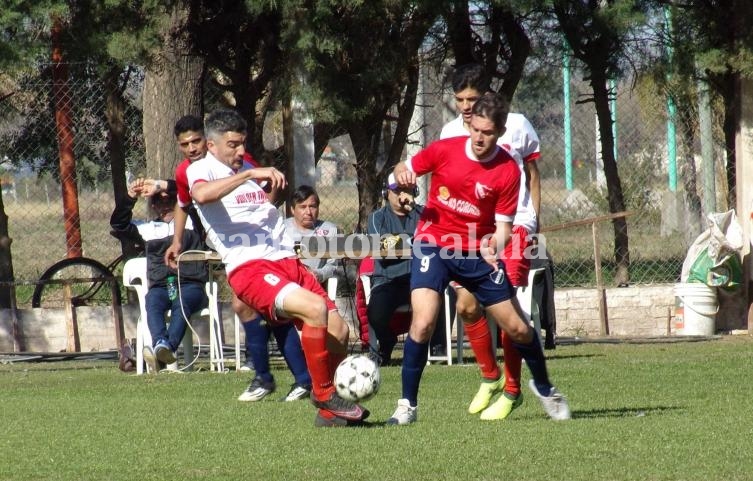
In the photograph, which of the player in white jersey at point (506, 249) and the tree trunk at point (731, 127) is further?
the tree trunk at point (731, 127)

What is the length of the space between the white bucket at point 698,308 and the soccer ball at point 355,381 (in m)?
7.39

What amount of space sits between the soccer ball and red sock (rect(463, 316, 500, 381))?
76 centimetres

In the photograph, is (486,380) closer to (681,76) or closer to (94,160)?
(681,76)

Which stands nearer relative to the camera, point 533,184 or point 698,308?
point 533,184

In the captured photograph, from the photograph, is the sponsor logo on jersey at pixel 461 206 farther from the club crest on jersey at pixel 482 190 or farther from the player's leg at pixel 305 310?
the player's leg at pixel 305 310

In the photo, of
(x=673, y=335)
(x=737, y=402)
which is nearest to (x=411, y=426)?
(x=737, y=402)

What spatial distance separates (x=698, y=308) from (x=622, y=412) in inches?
262

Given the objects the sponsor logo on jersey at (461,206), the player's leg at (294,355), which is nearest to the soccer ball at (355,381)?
the sponsor logo on jersey at (461,206)

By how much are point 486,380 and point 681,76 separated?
23.5 feet

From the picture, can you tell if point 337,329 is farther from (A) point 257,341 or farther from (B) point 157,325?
(B) point 157,325

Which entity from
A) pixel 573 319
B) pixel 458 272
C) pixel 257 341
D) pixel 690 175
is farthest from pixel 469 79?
pixel 690 175

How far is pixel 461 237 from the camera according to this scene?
6941mm

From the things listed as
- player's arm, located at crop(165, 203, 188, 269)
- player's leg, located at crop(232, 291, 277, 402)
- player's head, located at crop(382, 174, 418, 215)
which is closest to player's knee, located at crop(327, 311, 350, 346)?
player's leg, located at crop(232, 291, 277, 402)

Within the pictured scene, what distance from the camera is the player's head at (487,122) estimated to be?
667 cm
